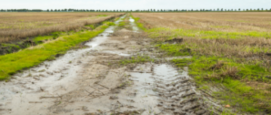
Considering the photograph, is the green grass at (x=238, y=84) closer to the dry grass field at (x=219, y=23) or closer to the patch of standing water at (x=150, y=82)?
the patch of standing water at (x=150, y=82)

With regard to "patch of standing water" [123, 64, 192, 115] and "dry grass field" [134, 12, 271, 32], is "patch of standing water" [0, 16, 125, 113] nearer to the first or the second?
"patch of standing water" [123, 64, 192, 115]

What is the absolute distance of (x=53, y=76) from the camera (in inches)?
346

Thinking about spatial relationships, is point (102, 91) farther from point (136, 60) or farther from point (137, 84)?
point (136, 60)

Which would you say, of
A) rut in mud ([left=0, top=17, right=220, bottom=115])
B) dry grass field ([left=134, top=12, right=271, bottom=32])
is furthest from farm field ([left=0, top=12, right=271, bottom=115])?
dry grass field ([left=134, top=12, right=271, bottom=32])

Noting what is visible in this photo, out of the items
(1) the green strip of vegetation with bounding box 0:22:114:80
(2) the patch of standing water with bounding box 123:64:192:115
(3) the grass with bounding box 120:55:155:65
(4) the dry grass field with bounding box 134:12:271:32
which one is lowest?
(2) the patch of standing water with bounding box 123:64:192:115

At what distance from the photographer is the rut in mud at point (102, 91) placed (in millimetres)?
5635

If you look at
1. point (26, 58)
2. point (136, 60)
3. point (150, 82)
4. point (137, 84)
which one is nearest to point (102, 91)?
point (137, 84)

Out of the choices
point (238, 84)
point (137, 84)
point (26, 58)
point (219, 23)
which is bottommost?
point (137, 84)

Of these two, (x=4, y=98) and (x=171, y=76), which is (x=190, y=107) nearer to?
(x=171, y=76)

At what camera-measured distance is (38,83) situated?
786 cm

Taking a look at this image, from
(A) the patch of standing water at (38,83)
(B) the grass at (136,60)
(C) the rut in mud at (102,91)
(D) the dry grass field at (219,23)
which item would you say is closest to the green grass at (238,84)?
(C) the rut in mud at (102,91)

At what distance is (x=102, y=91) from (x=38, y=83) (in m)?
2.89

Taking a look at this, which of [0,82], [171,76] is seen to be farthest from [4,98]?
[171,76]

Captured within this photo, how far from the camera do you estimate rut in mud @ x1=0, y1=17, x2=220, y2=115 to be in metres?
5.64
